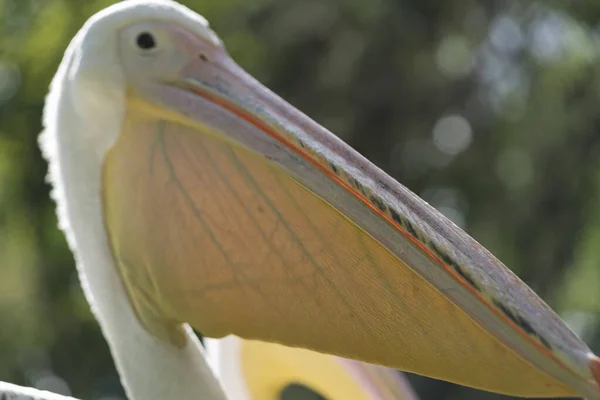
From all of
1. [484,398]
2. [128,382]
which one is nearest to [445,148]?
[484,398]

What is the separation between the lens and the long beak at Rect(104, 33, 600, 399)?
1.63 metres

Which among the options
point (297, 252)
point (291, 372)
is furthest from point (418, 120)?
point (297, 252)

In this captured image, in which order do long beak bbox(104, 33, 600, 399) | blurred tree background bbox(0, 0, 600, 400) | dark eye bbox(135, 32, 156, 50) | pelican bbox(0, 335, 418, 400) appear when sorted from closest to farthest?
long beak bbox(104, 33, 600, 399)
dark eye bbox(135, 32, 156, 50)
pelican bbox(0, 335, 418, 400)
blurred tree background bbox(0, 0, 600, 400)

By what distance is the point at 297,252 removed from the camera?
73.6 inches

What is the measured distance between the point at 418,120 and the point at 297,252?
6.18 metres

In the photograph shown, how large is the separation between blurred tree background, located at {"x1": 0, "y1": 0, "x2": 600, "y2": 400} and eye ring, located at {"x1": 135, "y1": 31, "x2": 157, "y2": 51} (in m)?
4.74

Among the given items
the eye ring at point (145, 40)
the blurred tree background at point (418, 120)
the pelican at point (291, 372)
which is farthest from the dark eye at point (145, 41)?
the blurred tree background at point (418, 120)

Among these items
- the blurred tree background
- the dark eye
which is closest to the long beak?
the dark eye

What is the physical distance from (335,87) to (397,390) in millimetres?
4784

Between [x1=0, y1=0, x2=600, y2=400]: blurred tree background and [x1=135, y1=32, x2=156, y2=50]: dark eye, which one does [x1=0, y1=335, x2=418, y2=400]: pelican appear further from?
[x1=0, y1=0, x2=600, y2=400]: blurred tree background

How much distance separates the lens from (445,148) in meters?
8.04

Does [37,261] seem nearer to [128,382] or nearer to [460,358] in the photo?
[128,382]

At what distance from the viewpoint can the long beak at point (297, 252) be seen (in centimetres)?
163

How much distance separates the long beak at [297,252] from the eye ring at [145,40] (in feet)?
0.30
